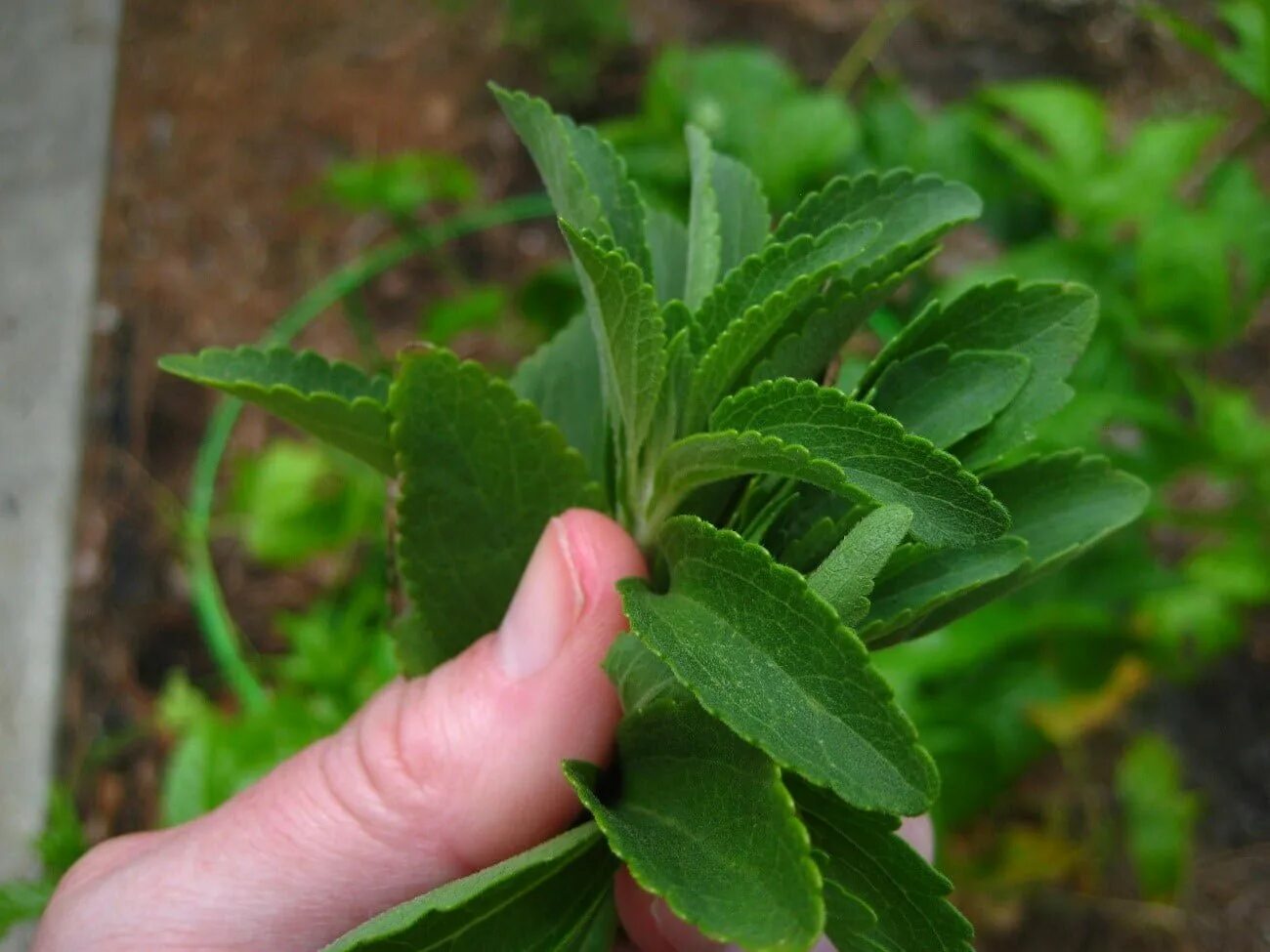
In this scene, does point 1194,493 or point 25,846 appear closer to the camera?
point 25,846

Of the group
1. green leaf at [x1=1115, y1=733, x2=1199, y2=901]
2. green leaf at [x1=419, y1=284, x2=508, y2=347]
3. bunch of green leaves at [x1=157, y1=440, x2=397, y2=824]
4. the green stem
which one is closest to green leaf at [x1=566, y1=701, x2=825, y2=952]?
bunch of green leaves at [x1=157, y1=440, x2=397, y2=824]

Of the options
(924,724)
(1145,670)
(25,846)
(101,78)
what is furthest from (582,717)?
(101,78)

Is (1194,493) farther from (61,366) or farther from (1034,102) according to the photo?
(61,366)

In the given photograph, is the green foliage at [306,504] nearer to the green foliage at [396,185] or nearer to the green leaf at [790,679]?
the green foliage at [396,185]

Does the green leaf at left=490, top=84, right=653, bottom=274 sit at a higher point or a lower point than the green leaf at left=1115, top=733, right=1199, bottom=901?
higher

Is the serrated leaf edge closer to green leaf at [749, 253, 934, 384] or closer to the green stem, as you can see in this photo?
green leaf at [749, 253, 934, 384]

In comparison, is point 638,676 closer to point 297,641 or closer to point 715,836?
point 715,836
